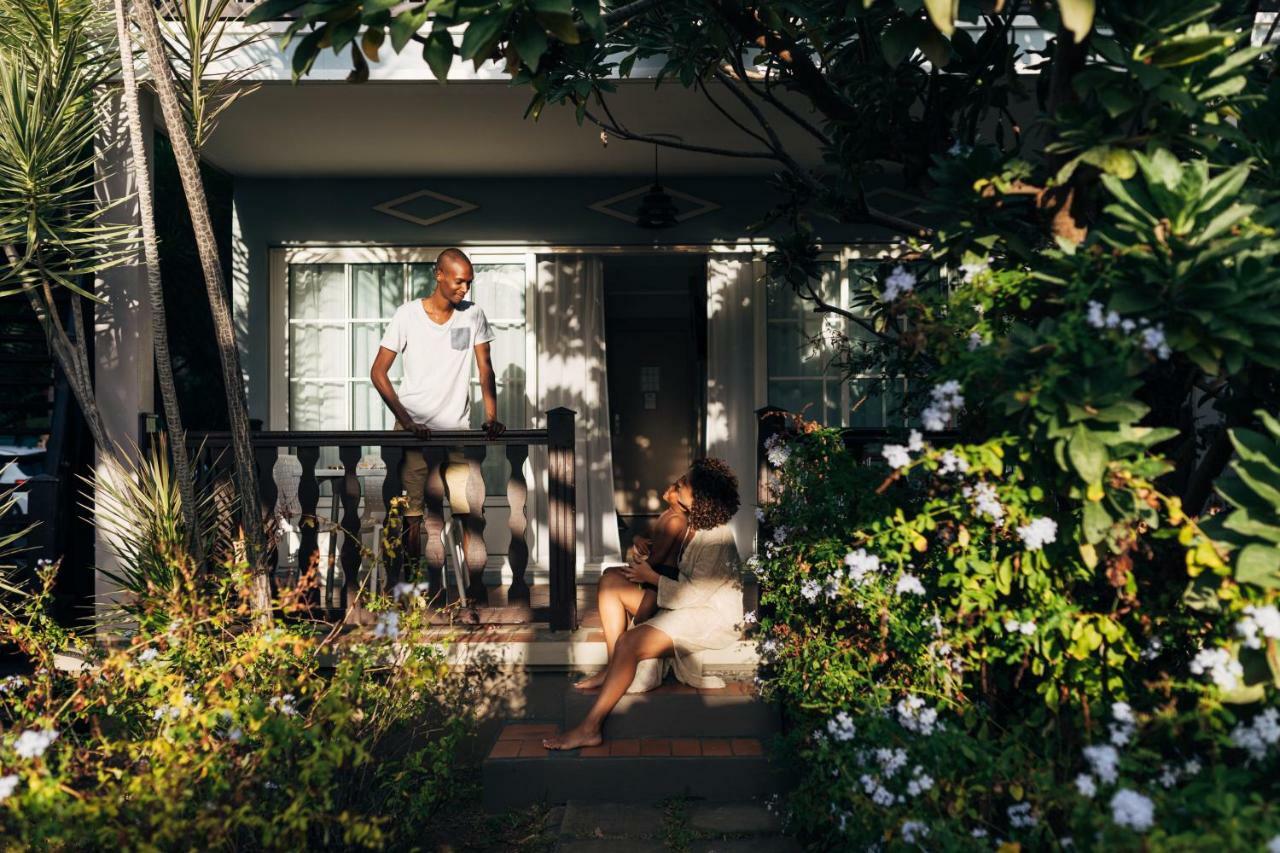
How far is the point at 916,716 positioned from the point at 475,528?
2.31m

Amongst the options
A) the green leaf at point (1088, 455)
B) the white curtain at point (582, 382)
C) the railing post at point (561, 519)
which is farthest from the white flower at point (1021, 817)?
the white curtain at point (582, 382)

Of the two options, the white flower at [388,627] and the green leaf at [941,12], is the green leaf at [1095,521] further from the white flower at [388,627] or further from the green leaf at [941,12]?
the white flower at [388,627]

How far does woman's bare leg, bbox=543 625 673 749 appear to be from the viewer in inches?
143

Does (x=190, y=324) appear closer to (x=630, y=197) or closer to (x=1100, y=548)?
(x=630, y=197)

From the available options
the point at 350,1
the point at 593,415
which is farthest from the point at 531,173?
the point at 350,1

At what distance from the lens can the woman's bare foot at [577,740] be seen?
3.61 m

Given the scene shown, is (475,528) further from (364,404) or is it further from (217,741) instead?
(364,404)

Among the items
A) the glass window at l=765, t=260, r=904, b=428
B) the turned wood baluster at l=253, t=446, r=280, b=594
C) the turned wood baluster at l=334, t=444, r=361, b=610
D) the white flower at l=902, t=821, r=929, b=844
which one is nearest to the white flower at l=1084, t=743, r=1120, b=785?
the white flower at l=902, t=821, r=929, b=844

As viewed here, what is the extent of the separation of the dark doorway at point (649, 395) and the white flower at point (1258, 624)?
8.38m

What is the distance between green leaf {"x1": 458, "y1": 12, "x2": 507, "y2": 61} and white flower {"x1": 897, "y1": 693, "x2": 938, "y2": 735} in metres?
1.95

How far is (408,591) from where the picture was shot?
3039 millimetres

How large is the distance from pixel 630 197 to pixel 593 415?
151cm

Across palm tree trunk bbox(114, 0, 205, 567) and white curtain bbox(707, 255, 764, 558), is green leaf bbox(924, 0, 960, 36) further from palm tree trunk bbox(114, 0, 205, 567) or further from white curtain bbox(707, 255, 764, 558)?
white curtain bbox(707, 255, 764, 558)

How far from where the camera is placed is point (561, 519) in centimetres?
414
